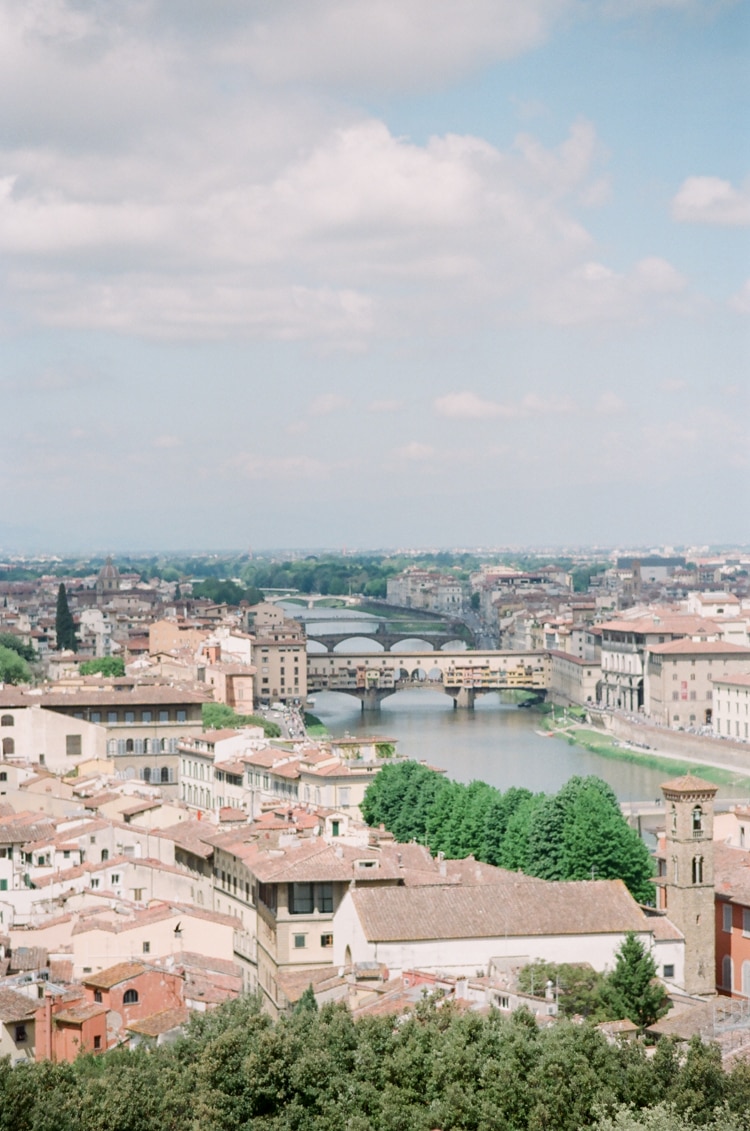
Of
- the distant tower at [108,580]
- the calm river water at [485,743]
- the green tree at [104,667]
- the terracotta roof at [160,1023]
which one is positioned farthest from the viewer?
the distant tower at [108,580]

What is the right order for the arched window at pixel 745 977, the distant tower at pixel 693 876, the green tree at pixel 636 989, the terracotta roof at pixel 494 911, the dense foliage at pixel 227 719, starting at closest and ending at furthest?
1. the green tree at pixel 636 989
2. the terracotta roof at pixel 494 911
3. the distant tower at pixel 693 876
4. the arched window at pixel 745 977
5. the dense foliage at pixel 227 719

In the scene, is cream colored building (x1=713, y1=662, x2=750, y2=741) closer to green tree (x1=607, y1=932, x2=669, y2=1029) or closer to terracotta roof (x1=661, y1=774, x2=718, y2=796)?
terracotta roof (x1=661, y1=774, x2=718, y2=796)

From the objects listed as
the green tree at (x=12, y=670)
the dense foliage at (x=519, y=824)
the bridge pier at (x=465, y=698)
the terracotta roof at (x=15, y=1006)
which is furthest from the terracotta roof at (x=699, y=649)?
the terracotta roof at (x=15, y=1006)

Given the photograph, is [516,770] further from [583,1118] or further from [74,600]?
[74,600]

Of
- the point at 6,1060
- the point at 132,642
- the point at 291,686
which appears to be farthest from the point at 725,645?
the point at 6,1060

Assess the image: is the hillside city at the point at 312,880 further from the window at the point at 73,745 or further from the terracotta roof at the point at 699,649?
the terracotta roof at the point at 699,649

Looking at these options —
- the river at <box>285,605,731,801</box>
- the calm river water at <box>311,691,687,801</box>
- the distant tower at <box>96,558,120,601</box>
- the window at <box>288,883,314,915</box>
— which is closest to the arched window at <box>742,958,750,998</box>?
the window at <box>288,883,314,915</box>

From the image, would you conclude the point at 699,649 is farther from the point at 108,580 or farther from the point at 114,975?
the point at 108,580

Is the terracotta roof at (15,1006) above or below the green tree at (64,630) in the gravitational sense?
below
